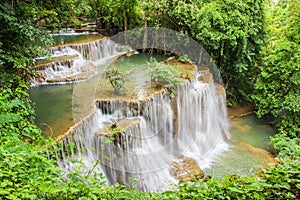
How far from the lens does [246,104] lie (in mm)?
10195

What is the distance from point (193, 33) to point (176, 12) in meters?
0.89

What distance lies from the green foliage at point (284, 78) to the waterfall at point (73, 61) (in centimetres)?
538

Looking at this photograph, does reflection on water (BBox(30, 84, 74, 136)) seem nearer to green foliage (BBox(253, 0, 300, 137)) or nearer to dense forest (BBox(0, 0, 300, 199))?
dense forest (BBox(0, 0, 300, 199))

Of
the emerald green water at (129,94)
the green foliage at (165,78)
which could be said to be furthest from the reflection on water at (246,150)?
the green foliage at (165,78)

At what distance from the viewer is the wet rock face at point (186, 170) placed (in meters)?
6.14

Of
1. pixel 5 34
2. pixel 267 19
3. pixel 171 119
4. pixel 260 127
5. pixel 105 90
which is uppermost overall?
pixel 267 19

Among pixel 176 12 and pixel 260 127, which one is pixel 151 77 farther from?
pixel 260 127

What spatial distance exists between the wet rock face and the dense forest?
1166 millimetres

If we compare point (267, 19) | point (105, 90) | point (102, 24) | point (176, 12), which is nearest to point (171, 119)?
point (105, 90)

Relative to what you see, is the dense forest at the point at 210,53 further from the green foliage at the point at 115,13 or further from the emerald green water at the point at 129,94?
the emerald green water at the point at 129,94

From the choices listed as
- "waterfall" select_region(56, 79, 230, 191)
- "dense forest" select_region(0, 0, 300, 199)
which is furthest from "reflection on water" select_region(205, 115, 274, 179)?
"dense forest" select_region(0, 0, 300, 199)

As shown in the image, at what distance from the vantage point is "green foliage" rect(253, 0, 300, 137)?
790cm

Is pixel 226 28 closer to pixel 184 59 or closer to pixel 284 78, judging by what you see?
pixel 184 59

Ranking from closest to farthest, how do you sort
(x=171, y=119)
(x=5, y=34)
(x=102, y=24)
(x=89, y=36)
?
(x=5, y=34), (x=171, y=119), (x=89, y=36), (x=102, y=24)
